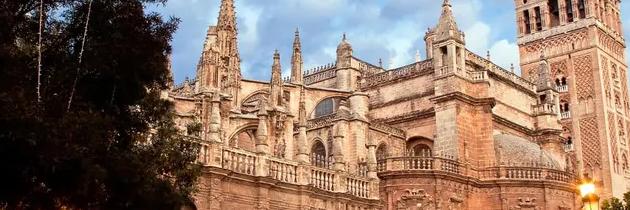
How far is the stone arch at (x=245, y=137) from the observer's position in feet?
102

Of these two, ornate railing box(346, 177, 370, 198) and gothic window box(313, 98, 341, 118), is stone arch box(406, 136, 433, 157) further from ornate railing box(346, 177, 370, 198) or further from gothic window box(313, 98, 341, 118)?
ornate railing box(346, 177, 370, 198)

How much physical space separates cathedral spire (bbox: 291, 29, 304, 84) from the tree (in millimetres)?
26321

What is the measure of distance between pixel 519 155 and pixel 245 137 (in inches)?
469

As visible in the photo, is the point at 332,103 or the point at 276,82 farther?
the point at 332,103

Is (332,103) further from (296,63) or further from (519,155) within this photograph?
(519,155)

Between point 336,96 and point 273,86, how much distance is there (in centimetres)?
611

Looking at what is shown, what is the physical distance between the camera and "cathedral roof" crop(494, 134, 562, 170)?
108ft

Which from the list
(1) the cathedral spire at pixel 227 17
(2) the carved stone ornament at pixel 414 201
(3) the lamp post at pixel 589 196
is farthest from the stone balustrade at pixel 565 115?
(3) the lamp post at pixel 589 196

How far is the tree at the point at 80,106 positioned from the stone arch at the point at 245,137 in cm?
1708

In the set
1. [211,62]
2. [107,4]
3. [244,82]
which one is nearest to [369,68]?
[244,82]

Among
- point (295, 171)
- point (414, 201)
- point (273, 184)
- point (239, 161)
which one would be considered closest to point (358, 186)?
point (414, 201)

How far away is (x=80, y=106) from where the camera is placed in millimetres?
11539

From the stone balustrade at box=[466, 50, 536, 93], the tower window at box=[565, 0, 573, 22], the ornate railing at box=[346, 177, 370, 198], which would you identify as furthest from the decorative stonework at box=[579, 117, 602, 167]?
the ornate railing at box=[346, 177, 370, 198]

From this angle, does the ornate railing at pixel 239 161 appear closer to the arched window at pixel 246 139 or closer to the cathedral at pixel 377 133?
the cathedral at pixel 377 133
